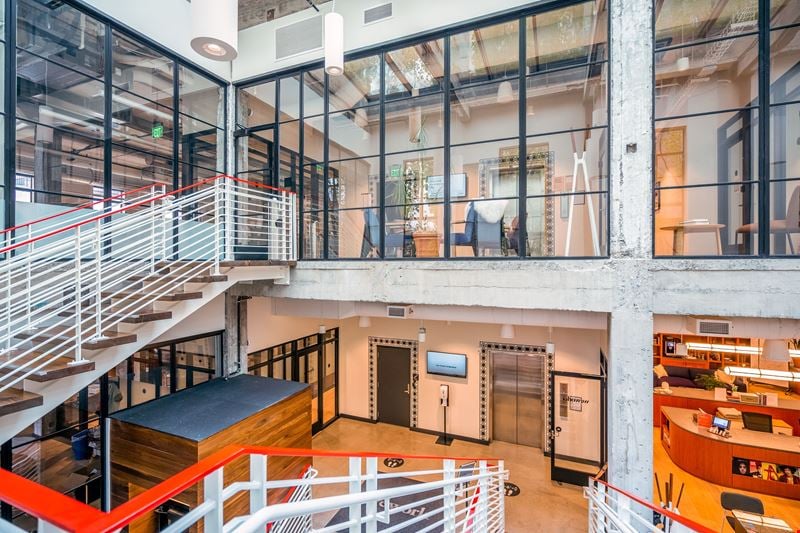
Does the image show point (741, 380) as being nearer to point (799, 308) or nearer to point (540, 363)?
point (540, 363)

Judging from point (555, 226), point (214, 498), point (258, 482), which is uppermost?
point (555, 226)

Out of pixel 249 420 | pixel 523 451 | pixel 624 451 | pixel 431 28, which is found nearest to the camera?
pixel 624 451

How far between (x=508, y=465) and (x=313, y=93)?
8.31 metres

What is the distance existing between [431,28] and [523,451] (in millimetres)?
8526

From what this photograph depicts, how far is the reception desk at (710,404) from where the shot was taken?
7023 millimetres

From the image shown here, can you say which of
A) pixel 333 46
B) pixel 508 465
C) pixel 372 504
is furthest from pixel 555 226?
pixel 372 504

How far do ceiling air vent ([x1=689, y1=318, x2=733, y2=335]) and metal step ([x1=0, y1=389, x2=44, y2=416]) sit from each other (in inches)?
246

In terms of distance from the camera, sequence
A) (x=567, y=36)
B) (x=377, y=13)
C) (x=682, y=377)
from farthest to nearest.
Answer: (x=682, y=377)
(x=567, y=36)
(x=377, y=13)

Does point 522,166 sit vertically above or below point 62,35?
below

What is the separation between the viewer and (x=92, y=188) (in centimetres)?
502

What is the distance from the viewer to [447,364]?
8938 millimetres

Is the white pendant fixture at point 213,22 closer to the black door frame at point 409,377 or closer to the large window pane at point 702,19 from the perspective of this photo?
the large window pane at point 702,19

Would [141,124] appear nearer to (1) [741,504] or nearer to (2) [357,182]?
(2) [357,182]

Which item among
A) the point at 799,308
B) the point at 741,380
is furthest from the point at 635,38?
the point at 741,380
